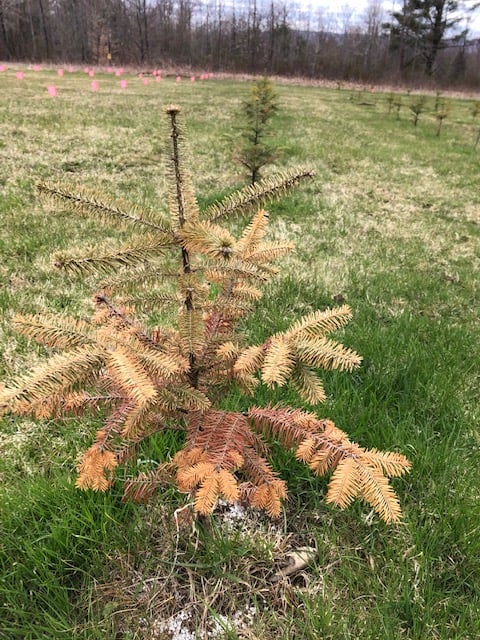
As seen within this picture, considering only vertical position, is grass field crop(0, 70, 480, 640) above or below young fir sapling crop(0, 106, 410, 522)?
below

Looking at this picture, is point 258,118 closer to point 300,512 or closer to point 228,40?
point 300,512

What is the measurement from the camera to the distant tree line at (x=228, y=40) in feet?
138

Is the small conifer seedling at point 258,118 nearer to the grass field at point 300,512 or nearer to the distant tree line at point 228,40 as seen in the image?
the grass field at point 300,512

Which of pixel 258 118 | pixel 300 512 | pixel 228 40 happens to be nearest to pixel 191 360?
pixel 300 512

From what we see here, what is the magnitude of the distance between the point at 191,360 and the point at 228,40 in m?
59.0

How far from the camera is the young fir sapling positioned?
3.85 feet

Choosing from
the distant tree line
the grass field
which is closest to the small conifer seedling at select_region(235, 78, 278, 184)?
the grass field

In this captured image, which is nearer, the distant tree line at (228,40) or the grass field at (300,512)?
the grass field at (300,512)

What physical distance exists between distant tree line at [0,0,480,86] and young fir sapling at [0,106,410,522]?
44934 mm

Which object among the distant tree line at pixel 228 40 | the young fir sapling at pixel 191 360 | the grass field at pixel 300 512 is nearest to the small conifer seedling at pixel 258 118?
the grass field at pixel 300 512

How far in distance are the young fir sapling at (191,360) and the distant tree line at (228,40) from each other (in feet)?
147

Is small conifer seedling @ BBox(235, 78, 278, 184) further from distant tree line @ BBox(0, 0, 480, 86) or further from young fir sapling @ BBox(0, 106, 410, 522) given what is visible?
distant tree line @ BBox(0, 0, 480, 86)

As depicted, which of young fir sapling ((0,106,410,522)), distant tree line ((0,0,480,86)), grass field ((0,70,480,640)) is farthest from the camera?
distant tree line ((0,0,480,86))

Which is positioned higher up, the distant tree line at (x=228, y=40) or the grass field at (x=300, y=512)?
the distant tree line at (x=228, y=40)
